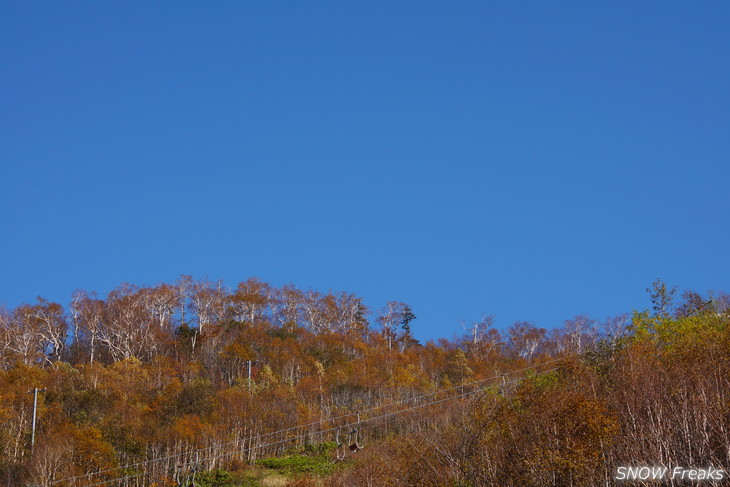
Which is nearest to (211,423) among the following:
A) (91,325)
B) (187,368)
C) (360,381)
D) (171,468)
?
(171,468)

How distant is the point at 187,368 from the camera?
72062 millimetres

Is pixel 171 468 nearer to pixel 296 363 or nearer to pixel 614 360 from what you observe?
pixel 296 363

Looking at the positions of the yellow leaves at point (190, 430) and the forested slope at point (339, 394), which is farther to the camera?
the yellow leaves at point (190, 430)

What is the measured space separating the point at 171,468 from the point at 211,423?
523 centimetres

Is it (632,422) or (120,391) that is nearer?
(632,422)

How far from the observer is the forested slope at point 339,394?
31.1m

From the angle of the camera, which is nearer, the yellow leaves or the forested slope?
the forested slope

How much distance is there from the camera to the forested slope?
31.1m

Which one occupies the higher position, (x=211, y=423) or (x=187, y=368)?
(x=187, y=368)

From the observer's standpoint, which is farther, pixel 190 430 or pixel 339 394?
pixel 339 394

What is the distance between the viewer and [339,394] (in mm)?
72750

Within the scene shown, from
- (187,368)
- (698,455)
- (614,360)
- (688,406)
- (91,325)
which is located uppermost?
(91,325)

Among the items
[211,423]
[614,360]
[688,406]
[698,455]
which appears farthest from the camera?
[211,423]

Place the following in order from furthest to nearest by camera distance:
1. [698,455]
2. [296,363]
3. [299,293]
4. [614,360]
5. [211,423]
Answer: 1. [299,293]
2. [296,363]
3. [211,423]
4. [614,360]
5. [698,455]
